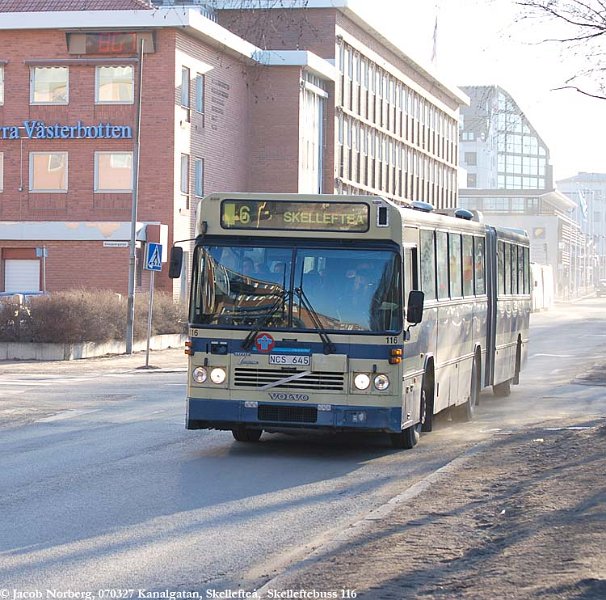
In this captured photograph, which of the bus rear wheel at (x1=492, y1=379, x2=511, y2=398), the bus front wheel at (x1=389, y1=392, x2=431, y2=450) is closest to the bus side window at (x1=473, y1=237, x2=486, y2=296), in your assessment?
the bus rear wheel at (x1=492, y1=379, x2=511, y2=398)

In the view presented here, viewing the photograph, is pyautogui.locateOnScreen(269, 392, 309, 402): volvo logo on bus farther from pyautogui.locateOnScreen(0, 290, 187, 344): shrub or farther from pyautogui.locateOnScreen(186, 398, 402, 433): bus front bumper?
pyautogui.locateOnScreen(0, 290, 187, 344): shrub

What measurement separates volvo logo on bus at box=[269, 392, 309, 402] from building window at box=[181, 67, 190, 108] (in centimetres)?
3917

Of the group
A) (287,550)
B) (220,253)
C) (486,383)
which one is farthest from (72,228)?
(287,550)

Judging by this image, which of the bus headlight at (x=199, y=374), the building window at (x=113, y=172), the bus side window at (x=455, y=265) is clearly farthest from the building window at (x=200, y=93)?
the bus headlight at (x=199, y=374)

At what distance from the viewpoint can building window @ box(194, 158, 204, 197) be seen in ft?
178

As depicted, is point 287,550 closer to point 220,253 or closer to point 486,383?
point 220,253

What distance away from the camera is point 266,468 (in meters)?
13.8

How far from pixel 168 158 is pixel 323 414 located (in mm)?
38018

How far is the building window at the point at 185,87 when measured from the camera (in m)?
52.4

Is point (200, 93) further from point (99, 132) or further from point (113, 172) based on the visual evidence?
point (113, 172)

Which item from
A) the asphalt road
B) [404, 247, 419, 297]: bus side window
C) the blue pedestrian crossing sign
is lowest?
the asphalt road

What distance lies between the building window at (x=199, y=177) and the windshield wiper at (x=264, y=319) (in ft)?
133

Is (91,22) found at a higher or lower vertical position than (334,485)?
higher

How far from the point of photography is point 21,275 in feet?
170
